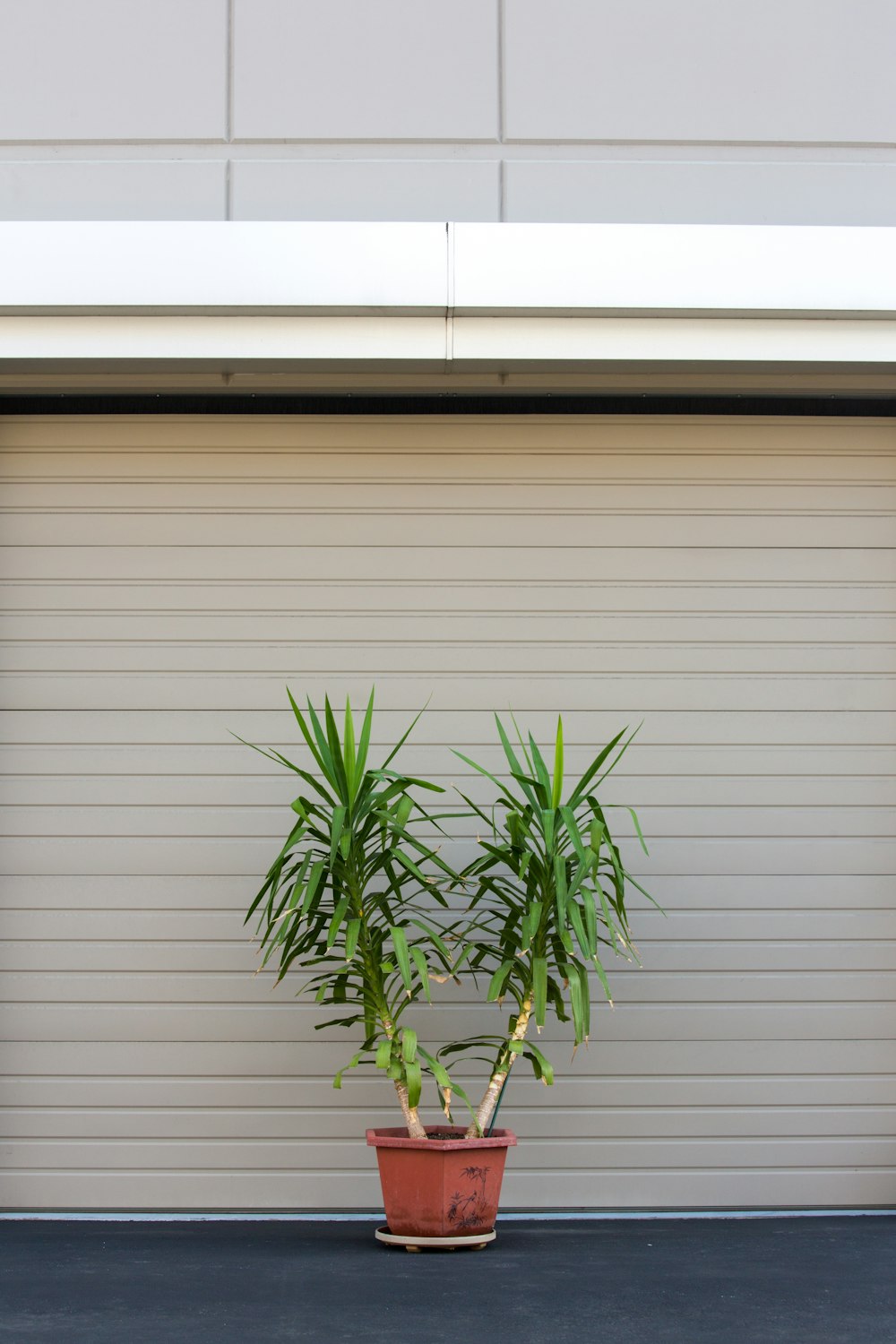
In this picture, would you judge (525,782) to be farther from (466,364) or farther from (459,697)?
(466,364)

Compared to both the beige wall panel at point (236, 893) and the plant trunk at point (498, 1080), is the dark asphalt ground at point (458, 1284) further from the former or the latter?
the beige wall panel at point (236, 893)

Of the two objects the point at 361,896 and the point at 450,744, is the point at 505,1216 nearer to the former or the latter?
the point at 361,896

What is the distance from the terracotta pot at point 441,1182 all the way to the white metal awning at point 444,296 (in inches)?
93.2

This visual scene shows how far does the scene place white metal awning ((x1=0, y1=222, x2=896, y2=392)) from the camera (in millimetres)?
4594

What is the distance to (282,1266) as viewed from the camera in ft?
13.3

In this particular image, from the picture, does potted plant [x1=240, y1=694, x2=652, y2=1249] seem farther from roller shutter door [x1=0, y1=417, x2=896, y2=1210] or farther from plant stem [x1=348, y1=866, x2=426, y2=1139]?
roller shutter door [x1=0, y1=417, x2=896, y2=1210]

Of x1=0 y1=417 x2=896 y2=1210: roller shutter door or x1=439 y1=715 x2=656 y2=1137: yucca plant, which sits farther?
x1=0 y1=417 x2=896 y2=1210: roller shutter door

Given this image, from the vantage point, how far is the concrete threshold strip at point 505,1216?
4.76 metres

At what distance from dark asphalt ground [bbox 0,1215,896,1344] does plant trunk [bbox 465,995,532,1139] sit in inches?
14.3

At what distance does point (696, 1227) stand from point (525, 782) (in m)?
1.56

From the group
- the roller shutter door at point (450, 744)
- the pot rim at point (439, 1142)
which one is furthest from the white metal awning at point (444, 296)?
the pot rim at point (439, 1142)

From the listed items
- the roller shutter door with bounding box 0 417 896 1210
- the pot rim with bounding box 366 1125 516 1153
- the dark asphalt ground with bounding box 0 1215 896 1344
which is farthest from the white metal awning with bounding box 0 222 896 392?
the dark asphalt ground with bounding box 0 1215 896 1344

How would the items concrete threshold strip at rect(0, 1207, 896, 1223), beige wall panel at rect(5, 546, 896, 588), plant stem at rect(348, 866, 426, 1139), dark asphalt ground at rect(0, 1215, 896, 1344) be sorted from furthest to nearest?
beige wall panel at rect(5, 546, 896, 588) → concrete threshold strip at rect(0, 1207, 896, 1223) → plant stem at rect(348, 866, 426, 1139) → dark asphalt ground at rect(0, 1215, 896, 1344)

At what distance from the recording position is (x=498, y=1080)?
Result: 169 inches
